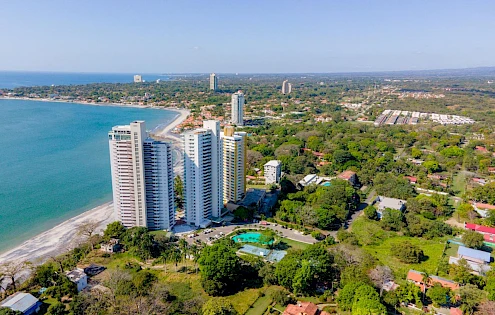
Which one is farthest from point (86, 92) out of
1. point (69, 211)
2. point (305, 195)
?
point (305, 195)

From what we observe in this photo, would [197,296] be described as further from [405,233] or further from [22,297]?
[405,233]

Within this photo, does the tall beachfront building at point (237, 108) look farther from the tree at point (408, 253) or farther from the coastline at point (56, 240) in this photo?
the tree at point (408, 253)

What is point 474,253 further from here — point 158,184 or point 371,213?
point 158,184

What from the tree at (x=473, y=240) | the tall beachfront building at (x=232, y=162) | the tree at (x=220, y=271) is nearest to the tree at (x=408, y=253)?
the tree at (x=473, y=240)

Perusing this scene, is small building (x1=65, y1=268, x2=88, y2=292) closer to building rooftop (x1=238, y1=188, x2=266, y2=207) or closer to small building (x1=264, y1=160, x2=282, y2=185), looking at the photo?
building rooftop (x1=238, y1=188, x2=266, y2=207)

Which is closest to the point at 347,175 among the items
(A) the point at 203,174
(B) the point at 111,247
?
(A) the point at 203,174

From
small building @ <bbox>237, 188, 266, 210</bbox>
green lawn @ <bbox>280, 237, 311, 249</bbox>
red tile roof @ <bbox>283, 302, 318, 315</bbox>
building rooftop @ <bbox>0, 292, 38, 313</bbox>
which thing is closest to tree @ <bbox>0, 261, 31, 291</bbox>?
building rooftop @ <bbox>0, 292, 38, 313</bbox>
